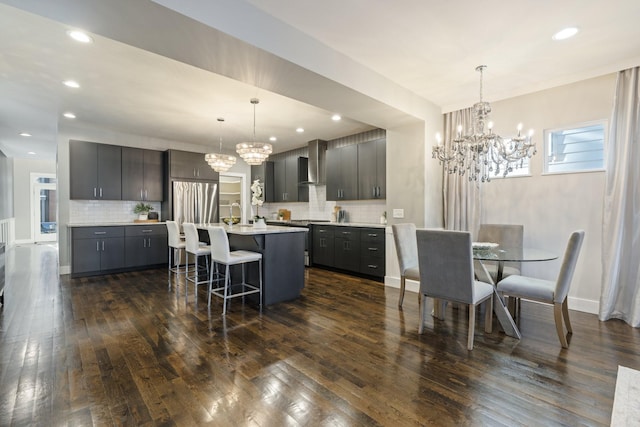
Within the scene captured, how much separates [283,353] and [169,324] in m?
1.39

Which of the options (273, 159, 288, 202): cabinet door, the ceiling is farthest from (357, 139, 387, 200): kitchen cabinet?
(273, 159, 288, 202): cabinet door

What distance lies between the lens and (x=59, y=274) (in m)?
5.25

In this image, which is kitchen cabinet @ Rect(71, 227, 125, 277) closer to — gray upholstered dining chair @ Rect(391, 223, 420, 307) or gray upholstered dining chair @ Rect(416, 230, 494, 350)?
gray upholstered dining chair @ Rect(391, 223, 420, 307)

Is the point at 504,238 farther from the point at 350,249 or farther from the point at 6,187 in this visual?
the point at 6,187

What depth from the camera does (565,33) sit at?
8.38 feet

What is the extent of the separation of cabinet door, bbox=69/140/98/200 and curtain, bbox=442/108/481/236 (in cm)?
621

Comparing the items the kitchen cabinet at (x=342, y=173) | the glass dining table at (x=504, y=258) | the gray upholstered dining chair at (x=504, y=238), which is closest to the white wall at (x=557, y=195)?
the gray upholstered dining chair at (x=504, y=238)

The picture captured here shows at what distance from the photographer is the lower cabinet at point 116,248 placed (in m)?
5.08

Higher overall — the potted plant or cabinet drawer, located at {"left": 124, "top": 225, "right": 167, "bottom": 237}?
the potted plant

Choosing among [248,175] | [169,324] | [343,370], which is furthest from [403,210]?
[248,175]

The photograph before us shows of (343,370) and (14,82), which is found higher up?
(14,82)

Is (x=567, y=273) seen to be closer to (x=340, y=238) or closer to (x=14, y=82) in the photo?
(x=340, y=238)

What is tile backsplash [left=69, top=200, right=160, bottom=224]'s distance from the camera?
5562mm

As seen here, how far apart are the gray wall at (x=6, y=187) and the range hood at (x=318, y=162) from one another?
788 centimetres
